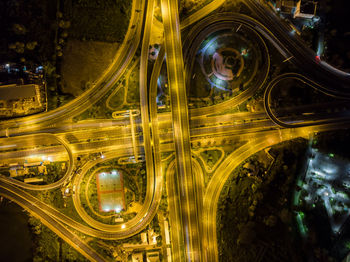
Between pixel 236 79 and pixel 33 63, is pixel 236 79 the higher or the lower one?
the lower one

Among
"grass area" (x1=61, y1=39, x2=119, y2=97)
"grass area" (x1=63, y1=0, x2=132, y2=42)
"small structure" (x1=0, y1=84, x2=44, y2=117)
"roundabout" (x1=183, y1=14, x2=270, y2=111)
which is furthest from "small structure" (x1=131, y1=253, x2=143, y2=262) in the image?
"grass area" (x1=63, y1=0, x2=132, y2=42)

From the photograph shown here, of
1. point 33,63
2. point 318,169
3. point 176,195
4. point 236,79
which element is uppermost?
point 33,63

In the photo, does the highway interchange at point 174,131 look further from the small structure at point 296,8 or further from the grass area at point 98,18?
the small structure at point 296,8

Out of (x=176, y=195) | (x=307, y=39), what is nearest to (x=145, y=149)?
(x=176, y=195)

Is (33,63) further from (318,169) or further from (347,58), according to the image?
(347,58)

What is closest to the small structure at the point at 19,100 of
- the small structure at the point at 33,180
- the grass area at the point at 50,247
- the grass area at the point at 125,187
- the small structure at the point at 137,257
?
the small structure at the point at 33,180

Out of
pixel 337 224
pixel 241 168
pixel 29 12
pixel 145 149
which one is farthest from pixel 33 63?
pixel 337 224
